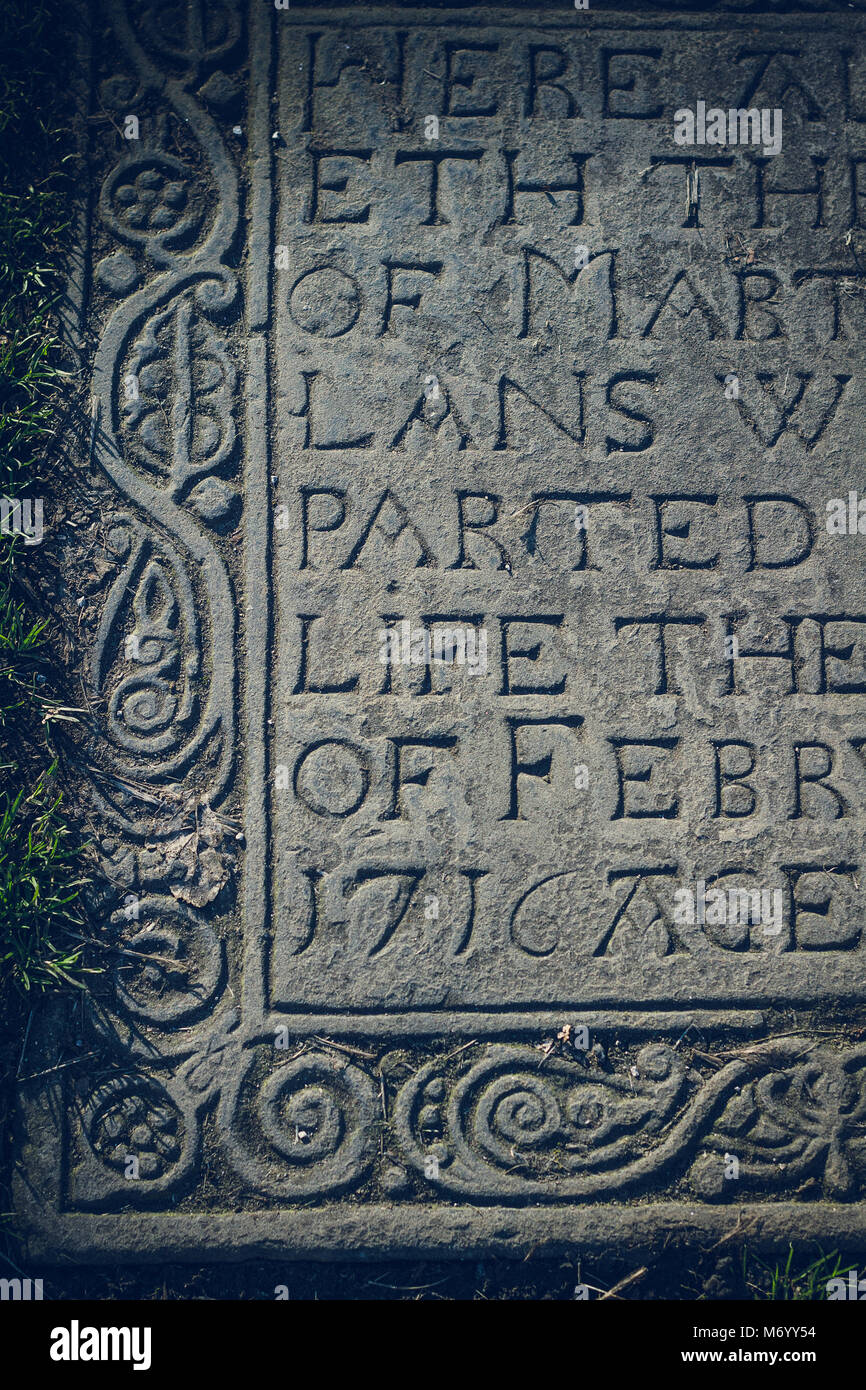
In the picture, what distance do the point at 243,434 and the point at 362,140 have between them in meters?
0.96

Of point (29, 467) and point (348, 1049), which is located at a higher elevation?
point (29, 467)

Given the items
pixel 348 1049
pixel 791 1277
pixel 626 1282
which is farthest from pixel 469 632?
pixel 791 1277

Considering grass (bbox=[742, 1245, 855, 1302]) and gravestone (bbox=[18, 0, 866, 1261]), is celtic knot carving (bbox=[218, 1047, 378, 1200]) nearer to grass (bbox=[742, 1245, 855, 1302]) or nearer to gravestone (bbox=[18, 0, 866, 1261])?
gravestone (bbox=[18, 0, 866, 1261])

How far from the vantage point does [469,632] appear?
2.78 meters

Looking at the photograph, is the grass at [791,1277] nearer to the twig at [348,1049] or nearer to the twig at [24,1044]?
the twig at [348,1049]

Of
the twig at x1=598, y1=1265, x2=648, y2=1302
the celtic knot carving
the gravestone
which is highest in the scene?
the gravestone

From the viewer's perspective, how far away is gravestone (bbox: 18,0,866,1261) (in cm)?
264

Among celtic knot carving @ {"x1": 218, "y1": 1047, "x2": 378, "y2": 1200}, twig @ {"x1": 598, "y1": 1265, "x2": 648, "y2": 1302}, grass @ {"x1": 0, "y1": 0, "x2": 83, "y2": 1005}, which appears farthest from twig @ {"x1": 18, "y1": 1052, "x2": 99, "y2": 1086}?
twig @ {"x1": 598, "y1": 1265, "x2": 648, "y2": 1302}

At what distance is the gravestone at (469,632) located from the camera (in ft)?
8.66

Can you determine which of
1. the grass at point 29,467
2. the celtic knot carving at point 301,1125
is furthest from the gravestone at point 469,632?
the grass at point 29,467

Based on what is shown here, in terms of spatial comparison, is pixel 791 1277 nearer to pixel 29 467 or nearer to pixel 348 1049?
pixel 348 1049
